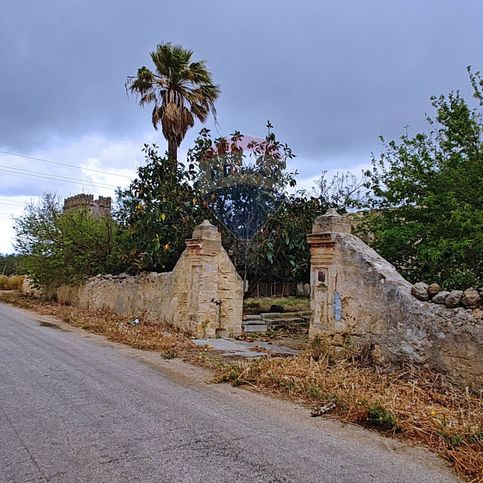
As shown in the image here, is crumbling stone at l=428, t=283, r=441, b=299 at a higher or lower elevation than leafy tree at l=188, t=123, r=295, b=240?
lower

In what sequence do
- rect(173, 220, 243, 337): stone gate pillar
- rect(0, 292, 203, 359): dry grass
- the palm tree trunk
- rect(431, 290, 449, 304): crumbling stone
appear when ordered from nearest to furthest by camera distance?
rect(431, 290, 449, 304): crumbling stone → rect(0, 292, 203, 359): dry grass → rect(173, 220, 243, 337): stone gate pillar → the palm tree trunk

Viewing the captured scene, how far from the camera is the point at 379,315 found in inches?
250

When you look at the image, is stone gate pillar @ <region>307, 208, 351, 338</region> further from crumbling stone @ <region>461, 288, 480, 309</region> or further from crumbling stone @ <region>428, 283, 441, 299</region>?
crumbling stone @ <region>461, 288, 480, 309</region>

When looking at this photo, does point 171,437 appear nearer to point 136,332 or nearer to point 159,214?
point 136,332

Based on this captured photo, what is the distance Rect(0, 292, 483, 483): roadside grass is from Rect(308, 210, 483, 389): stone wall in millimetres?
229

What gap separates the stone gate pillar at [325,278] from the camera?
705cm

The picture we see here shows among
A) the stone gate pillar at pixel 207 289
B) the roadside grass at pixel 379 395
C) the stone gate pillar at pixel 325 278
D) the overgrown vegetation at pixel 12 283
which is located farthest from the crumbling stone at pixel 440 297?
the overgrown vegetation at pixel 12 283

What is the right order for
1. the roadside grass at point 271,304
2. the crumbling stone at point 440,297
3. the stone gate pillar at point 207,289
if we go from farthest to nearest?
the roadside grass at point 271,304
the stone gate pillar at point 207,289
the crumbling stone at point 440,297

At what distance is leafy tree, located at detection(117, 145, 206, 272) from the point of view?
12195 millimetres

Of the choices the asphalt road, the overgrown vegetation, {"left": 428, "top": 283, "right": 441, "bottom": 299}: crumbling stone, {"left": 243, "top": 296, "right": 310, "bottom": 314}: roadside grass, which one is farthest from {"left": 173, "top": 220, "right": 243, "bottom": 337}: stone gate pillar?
the overgrown vegetation

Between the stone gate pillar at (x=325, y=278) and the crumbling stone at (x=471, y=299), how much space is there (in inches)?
77.4

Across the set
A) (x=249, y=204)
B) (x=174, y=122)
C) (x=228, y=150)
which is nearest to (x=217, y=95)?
(x=174, y=122)

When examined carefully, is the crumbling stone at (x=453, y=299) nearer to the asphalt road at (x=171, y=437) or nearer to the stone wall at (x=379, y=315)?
the stone wall at (x=379, y=315)

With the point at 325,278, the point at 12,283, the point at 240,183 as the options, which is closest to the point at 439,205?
the point at 325,278
